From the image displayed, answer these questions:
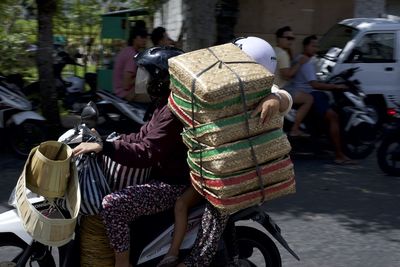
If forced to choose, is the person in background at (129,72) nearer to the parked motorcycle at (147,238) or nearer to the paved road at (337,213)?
the paved road at (337,213)

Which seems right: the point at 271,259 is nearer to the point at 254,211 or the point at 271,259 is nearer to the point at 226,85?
the point at 254,211

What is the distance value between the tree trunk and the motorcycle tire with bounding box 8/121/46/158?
2.28 feet

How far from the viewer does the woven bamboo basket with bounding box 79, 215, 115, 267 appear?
12.1 feet

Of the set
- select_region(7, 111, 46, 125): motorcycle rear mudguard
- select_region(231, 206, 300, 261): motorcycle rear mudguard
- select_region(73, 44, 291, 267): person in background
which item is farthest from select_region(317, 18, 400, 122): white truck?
select_region(73, 44, 291, 267): person in background

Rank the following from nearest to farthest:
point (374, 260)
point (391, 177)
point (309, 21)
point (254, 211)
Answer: point (254, 211) → point (374, 260) → point (391, 177) → point (309, 21)

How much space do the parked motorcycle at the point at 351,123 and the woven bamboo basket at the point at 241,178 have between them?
5030 millimetres

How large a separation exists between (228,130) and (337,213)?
3452mm

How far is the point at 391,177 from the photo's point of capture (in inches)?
316

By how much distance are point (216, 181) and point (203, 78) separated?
1.60ft

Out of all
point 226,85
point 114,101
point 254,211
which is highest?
point 226,85

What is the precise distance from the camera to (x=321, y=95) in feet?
28.1

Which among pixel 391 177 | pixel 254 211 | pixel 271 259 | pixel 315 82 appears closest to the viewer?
pixel 254 211

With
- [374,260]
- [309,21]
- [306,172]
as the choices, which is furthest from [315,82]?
[309,21]

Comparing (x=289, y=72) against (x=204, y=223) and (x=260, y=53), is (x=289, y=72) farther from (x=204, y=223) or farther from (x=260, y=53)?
(x=204, y=223)
